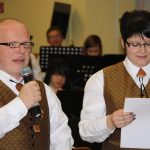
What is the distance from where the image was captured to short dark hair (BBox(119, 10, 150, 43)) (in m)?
2.50

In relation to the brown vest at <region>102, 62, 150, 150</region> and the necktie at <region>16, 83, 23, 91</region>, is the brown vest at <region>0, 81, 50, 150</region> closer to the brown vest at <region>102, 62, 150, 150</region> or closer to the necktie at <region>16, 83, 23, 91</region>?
the necktie at <region>16, 83, 23, 91</region>

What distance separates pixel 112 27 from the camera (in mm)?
8273

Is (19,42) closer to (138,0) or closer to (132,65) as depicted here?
(132,65)

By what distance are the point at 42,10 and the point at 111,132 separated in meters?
7.02

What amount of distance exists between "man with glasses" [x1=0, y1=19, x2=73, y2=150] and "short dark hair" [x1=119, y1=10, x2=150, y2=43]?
21.1 inches

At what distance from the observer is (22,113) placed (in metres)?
2.17

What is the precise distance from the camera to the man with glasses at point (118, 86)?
250 centimetres

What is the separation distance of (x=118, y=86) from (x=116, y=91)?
0.13ft

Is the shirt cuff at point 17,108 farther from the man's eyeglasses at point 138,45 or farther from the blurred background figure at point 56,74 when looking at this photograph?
the blurred background figure at point 56,74

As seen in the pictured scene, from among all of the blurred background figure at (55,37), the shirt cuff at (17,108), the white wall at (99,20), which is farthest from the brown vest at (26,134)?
the white wall at (99,20)

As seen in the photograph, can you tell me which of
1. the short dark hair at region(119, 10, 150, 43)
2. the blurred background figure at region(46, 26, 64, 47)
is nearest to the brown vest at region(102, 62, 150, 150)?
the short dark hair at region(119, 10, 150, 43)

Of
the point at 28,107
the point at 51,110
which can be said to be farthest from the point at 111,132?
the point at 28,107

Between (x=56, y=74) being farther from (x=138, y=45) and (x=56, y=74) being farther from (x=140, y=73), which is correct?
(x=138, y=45)

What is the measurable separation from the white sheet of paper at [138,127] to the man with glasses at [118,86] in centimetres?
8
